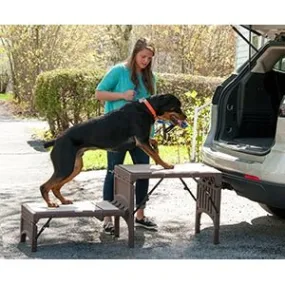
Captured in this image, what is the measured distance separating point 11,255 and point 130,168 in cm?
104

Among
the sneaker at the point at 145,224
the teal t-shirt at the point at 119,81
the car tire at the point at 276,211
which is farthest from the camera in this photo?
the car tire at the point at 276,211

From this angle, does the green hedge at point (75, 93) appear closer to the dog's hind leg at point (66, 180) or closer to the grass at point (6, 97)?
the dog's hind leg at point (66, 180)

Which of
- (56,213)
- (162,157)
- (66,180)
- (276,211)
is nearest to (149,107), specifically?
(66,180)

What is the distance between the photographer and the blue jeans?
494 cm

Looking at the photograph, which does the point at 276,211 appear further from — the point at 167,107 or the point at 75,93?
the point at 75,93

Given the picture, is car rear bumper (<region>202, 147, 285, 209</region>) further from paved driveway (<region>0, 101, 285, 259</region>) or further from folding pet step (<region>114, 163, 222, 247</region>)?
paved driveway (<region>0, 101, 285, 259</region>)

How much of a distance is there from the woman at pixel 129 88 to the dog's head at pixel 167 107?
23 centimetres

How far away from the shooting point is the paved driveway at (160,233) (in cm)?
441

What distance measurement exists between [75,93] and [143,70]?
18.2 feet

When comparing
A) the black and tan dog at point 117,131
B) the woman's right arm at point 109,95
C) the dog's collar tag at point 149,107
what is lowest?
the black and tan dog at point 117,131

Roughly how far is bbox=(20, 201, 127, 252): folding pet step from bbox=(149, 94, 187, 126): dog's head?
742 millimetres

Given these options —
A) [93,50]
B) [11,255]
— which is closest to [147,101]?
[11,255]

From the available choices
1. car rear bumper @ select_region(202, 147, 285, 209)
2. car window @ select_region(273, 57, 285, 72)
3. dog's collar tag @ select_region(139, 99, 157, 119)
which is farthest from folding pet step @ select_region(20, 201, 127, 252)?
car window @ select_region(273, 57, 285, 72)

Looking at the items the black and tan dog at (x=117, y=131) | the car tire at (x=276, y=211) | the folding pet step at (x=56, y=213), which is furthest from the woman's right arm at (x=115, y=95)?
the car tire at (x=276, y=211)
